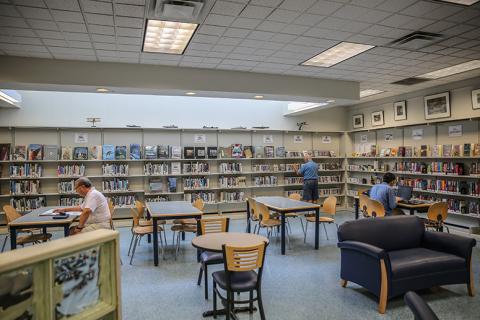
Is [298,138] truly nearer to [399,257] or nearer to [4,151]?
[399,257]

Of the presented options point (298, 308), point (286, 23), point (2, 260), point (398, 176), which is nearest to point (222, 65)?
point (286, 23)

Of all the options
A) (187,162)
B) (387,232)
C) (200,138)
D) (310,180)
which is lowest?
(387,232)

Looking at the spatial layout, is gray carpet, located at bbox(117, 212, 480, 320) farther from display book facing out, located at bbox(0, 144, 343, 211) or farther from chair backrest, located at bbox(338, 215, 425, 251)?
display book facing out, located at bbox(0, 144, 343, 211)

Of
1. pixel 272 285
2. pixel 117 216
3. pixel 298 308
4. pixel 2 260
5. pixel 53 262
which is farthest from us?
pixel 117 216

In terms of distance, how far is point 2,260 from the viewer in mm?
1453

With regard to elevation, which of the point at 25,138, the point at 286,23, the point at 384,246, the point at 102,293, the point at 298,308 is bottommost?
the point at 298,308

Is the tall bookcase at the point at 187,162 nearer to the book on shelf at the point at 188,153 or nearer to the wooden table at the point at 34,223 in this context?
the book on shelf at the point at 188,153

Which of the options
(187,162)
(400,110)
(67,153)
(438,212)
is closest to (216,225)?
(438,212)

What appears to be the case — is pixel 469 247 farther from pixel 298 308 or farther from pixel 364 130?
pixel 364 130

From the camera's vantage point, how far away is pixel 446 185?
7.17 m

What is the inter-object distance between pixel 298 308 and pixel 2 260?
2951 mm

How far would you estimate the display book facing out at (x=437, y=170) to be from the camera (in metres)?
6.70

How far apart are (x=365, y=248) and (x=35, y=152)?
730 centimetres

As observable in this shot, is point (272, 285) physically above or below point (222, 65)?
below
